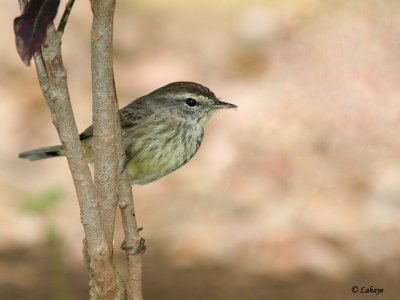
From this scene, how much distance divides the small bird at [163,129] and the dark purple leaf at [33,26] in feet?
5.22

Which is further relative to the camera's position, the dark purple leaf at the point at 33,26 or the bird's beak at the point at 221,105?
the bird's beak at the point at 221,105

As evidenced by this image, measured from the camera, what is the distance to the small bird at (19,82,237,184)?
355 centimetres

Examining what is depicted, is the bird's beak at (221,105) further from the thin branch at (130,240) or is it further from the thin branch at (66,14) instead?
the thin branch at (66,14)

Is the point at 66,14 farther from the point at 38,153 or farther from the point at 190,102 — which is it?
the point at 38,153

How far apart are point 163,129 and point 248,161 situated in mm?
2469

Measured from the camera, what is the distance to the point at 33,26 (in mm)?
1892

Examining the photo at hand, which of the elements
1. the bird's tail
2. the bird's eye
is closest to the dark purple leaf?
the bird's eye

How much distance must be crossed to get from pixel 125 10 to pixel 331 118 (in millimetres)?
2577

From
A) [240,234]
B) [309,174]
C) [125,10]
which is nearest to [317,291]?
[240,234]

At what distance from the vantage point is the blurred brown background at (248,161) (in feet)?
16.7
